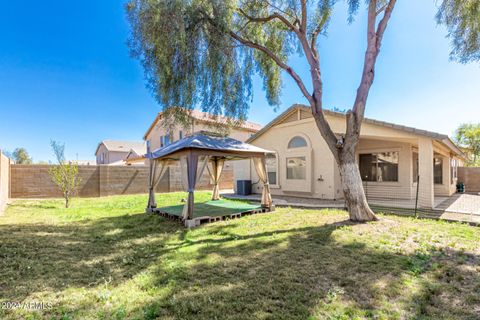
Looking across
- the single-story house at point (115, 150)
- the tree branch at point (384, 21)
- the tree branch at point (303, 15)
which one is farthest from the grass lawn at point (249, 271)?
the single-story house at point (115, 150)

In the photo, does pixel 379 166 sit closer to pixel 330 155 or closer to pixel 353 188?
pixel 330 155

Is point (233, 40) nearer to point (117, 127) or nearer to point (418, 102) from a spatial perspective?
point (418, 102)

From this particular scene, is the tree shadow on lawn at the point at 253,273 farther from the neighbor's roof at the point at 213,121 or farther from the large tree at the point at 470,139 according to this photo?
the large tree at the point at 470,139

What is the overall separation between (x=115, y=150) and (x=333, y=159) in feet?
108

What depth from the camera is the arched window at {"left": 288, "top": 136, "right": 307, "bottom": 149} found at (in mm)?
12002

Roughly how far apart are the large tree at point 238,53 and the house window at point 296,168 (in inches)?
174

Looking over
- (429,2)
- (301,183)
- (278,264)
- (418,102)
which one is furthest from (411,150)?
(278,264)

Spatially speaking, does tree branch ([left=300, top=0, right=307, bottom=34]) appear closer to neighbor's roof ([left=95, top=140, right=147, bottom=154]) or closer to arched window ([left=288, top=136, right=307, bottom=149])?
arched window ([left=288, top=136, right=307, bottom=149])

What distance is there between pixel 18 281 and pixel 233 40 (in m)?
7.69

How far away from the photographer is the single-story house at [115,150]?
34.1 meters

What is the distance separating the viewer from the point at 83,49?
1101cm

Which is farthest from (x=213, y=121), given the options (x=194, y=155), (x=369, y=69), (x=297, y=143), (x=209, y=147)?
(x=369, y=69)

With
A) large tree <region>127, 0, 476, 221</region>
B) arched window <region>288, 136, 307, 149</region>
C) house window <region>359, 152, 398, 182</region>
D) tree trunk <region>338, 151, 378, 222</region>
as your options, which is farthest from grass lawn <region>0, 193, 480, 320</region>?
arched window <region>288, 136, 307, 149</region>

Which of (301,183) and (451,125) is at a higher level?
(451,125)
